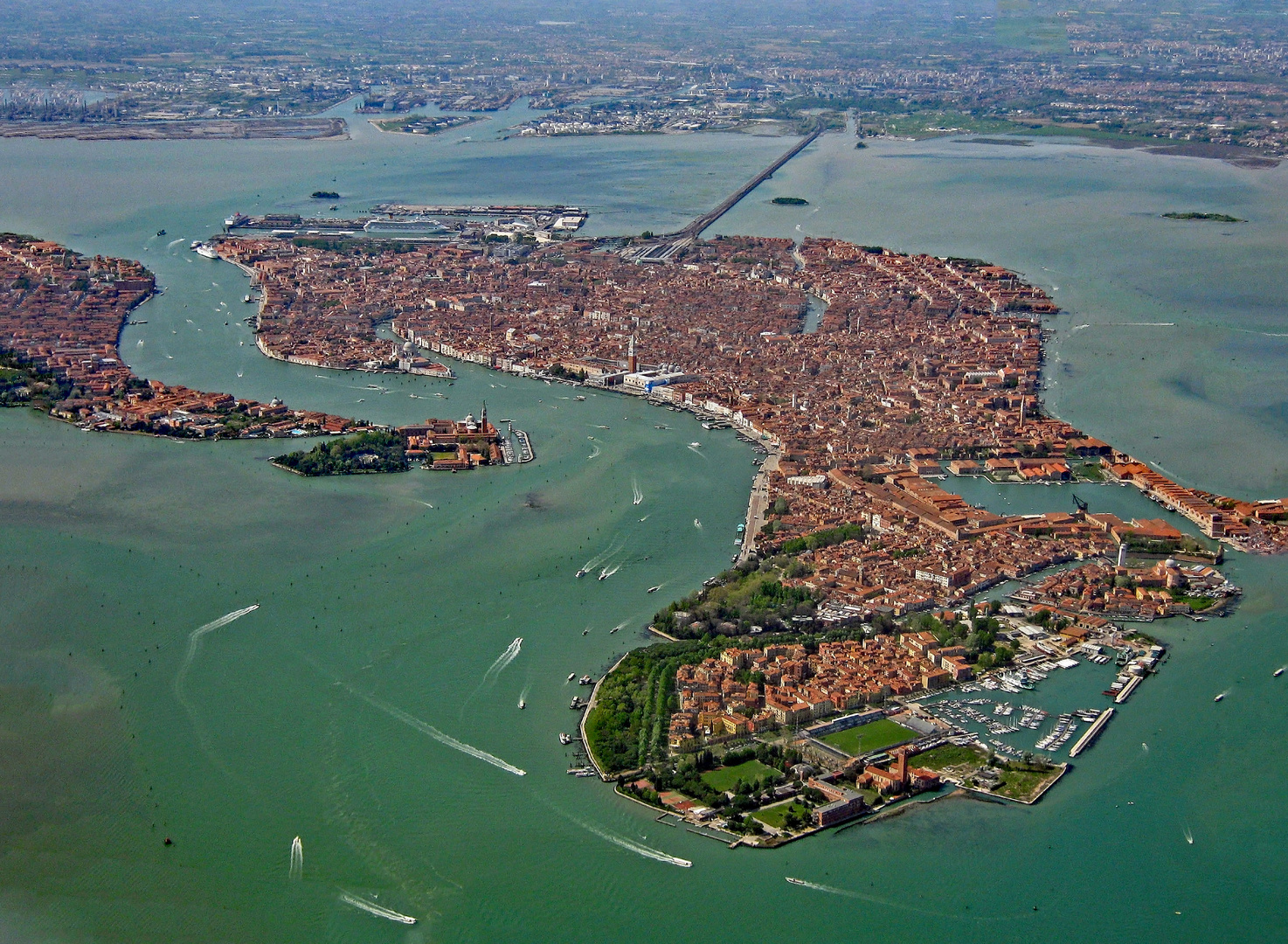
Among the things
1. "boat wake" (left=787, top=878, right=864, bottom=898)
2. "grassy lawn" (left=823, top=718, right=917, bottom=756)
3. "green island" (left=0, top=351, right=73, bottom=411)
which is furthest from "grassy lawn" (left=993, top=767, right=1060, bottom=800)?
"green island" (left=0, top=351, right=73, bottom=411)

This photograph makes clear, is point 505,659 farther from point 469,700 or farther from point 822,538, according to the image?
point 822,538

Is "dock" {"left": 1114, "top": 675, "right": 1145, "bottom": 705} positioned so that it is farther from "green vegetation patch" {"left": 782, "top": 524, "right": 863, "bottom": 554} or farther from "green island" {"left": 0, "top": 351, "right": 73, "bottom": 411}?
"green island" {"left": 0, "top": 351, "right": 73, "bottom": 411}

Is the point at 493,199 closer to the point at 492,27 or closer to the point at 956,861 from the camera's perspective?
the point at 956,861

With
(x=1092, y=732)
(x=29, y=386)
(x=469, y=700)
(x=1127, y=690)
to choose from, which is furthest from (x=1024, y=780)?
(x=29, y=386)

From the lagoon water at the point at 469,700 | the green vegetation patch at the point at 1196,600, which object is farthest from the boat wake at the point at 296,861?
the green vegetation patch at the point at 1196,600

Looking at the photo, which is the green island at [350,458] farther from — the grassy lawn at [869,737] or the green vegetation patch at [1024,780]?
the green vegetation patch at [1024,780]

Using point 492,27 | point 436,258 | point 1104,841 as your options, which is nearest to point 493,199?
point 436,258

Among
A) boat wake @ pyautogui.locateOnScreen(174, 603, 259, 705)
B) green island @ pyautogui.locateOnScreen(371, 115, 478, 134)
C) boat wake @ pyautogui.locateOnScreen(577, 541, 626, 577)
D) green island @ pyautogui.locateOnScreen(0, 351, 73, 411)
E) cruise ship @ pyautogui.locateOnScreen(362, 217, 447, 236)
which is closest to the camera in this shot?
boat wake @ pyautogui.locateOnScreen(174, 603, 259, 705)
